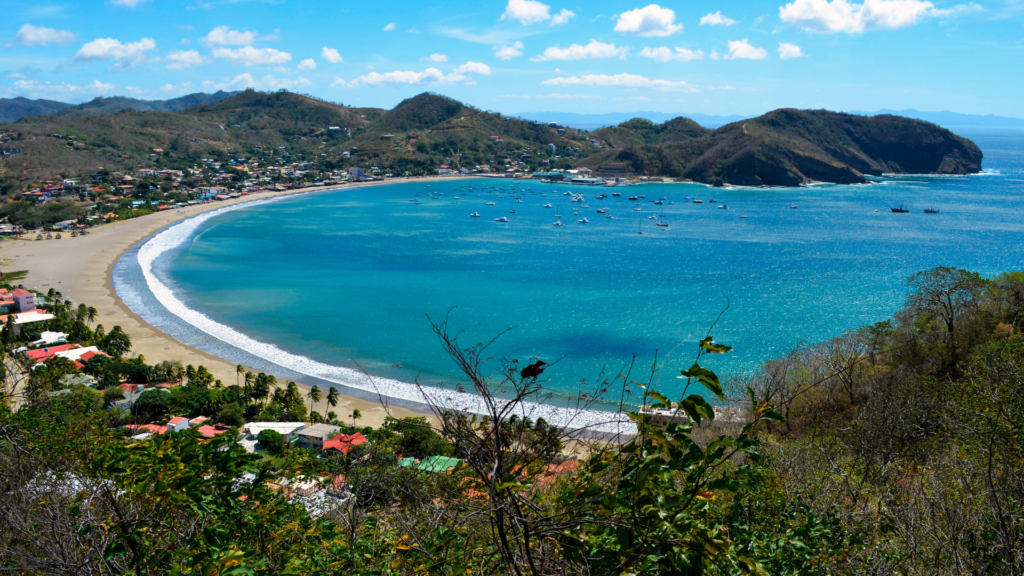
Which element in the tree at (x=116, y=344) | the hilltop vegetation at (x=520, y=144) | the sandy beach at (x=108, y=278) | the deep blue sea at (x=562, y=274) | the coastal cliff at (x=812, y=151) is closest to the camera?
the sandy beach at (x=108, y=278)

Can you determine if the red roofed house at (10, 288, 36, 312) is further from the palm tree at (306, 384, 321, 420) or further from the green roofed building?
the green roofed building

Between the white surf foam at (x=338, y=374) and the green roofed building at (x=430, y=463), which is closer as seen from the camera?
the green roofed building at (x=430, y=463)

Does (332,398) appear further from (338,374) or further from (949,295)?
(949,295)

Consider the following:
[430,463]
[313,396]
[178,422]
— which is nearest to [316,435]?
[313,396]

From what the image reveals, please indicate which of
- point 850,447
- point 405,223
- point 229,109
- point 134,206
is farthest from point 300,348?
point 229,109

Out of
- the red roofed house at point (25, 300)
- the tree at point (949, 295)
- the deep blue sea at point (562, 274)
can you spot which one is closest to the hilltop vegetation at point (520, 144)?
the deep blue sea at point (562, 274)

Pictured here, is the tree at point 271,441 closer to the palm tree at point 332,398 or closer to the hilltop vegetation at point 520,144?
the palm tree at point 332,398

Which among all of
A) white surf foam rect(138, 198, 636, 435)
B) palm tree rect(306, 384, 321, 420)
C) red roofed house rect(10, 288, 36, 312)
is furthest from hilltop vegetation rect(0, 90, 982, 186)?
palm tree rect(306, 384, 321, 420)
